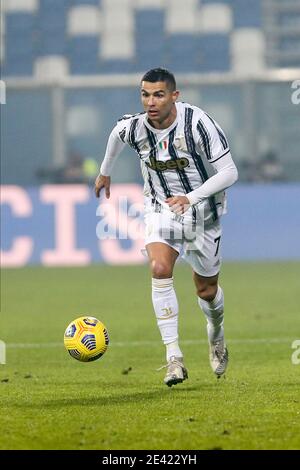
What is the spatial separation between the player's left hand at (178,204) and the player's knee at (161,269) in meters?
0.39

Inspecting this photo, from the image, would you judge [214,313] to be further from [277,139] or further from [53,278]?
[277,139]

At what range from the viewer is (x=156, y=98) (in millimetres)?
7984

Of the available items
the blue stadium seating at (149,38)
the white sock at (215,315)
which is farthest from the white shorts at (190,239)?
the blue stadium seating at (149,38)

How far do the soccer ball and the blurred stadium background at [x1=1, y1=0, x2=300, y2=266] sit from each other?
552 inches

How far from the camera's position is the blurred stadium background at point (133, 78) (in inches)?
990

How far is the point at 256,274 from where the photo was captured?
19.9 meters

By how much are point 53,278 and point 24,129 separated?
7.24 m

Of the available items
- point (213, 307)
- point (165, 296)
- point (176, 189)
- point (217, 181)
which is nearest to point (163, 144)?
point (176, 189)

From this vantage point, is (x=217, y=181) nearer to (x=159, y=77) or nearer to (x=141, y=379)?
(x=159, y=77)

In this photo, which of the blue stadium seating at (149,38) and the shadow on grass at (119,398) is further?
the blue stadium seating at (149,38)

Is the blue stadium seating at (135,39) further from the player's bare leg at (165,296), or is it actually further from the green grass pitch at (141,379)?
the player's bare leg at (165,296)

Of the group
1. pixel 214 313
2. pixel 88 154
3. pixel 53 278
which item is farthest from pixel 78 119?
pixel 214 313

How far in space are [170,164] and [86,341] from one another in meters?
1.31
